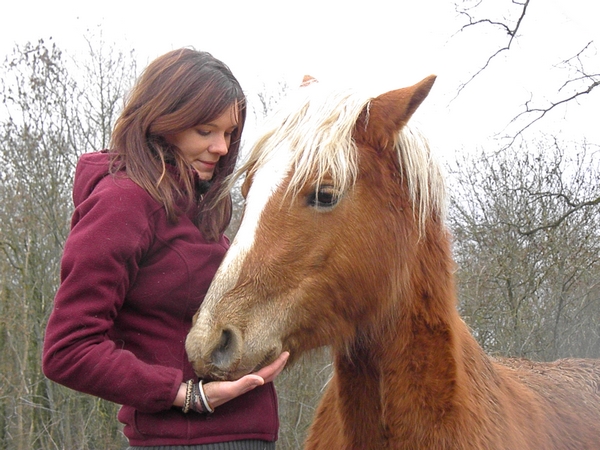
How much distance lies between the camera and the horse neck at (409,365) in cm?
242

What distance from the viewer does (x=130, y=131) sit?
7.55ft

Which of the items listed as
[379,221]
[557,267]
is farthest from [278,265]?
[557,267]

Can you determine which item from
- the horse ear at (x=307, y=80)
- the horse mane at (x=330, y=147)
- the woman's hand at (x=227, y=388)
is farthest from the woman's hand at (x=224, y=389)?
the horse ear at (x=307, y=80)

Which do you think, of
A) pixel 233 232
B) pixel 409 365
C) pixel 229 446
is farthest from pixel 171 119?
pixel 233 232

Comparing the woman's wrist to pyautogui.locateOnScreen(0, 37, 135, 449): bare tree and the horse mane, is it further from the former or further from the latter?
pyautogui.locateOnScreen(0, 37, 135, 449): bare tree

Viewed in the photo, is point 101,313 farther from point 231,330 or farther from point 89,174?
point 89,174

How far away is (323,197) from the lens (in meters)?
2.31

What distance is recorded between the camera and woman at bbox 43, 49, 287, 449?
75.4 inches

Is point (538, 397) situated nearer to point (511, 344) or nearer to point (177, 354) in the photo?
point (177, 354)

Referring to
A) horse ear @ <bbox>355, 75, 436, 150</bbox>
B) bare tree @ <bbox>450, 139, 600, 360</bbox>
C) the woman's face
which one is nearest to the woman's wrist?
the woman's face

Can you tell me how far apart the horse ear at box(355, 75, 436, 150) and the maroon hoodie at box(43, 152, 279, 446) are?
81cm

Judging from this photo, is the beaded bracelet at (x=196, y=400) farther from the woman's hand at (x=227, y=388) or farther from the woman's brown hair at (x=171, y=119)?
the woman's brown hair at (x=171, y=119)

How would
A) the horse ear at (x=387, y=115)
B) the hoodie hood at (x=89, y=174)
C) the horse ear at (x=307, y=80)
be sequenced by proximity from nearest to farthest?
the hoodie hood at (x=89, y=174), the horse ear at (x=387, y=115), the horse ear at (x=307, y=80)

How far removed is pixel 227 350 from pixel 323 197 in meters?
0.71
